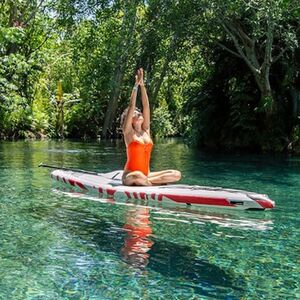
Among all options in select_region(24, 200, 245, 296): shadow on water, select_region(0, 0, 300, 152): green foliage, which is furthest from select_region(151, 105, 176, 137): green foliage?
select_region(24, 200, 245, 296): shadow on water

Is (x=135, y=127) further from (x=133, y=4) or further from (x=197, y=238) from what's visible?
(x=133, y=4)

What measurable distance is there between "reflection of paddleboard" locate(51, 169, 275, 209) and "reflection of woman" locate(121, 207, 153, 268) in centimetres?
33

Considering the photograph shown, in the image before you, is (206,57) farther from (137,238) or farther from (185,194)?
(137,238)

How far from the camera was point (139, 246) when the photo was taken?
649 cm

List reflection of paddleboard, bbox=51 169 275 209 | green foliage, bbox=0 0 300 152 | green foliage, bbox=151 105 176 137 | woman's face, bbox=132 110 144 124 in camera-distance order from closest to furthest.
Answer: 1. reflection of paddleboard, bbox=51 169 275 209
2. woman's face, bbox=132 110 144 124
3. green foliage, bbox=0 0 300 152
4. green foliage, bbox=151 105 176 137

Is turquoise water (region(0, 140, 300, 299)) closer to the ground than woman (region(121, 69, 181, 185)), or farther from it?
closer to the ground

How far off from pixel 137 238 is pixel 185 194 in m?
1.89

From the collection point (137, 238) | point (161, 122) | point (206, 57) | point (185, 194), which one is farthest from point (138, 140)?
point (161, 122)

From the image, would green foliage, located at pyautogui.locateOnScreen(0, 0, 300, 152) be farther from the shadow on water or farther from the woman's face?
the shadow on water

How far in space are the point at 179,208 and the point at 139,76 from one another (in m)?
2.21

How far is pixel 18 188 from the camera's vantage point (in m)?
11.2

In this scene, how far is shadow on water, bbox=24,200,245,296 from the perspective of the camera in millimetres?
5309

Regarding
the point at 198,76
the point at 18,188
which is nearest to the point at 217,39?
the point at 198,76

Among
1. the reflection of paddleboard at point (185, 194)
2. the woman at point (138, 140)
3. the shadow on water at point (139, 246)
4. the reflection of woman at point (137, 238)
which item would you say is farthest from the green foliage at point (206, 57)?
the shadow on water at point (139, 246)
